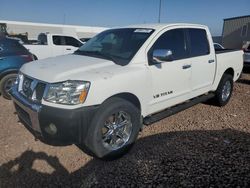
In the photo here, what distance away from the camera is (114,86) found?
3.19 m

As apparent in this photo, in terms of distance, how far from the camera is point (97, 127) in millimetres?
3094

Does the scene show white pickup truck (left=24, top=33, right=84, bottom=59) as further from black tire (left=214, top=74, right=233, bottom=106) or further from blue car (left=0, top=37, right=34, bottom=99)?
black tire (left=214, top=74, right=233, bottom=106)

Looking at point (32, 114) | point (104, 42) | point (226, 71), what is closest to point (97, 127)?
point (32, 114)

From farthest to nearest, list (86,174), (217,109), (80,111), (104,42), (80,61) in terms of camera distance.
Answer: (217,109)
(104,42)
(80,61)
(86,174)
(80,111)

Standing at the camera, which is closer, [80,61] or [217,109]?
[80,61]

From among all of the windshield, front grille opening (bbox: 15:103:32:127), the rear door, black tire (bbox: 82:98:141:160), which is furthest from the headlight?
the rear door

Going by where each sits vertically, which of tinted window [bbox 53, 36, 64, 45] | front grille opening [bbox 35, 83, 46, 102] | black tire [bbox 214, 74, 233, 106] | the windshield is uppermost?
the windshield

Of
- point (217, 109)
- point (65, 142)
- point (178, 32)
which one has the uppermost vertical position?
point (178, 32)

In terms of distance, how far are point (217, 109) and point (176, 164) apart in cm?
307

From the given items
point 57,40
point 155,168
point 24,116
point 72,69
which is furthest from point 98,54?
point 57,40

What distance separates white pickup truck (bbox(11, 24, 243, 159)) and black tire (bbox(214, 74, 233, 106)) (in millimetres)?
768

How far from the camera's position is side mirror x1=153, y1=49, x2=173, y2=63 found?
365 cm

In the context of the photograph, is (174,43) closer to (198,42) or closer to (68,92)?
(198,42)

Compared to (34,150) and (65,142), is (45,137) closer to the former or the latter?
(65,142)
